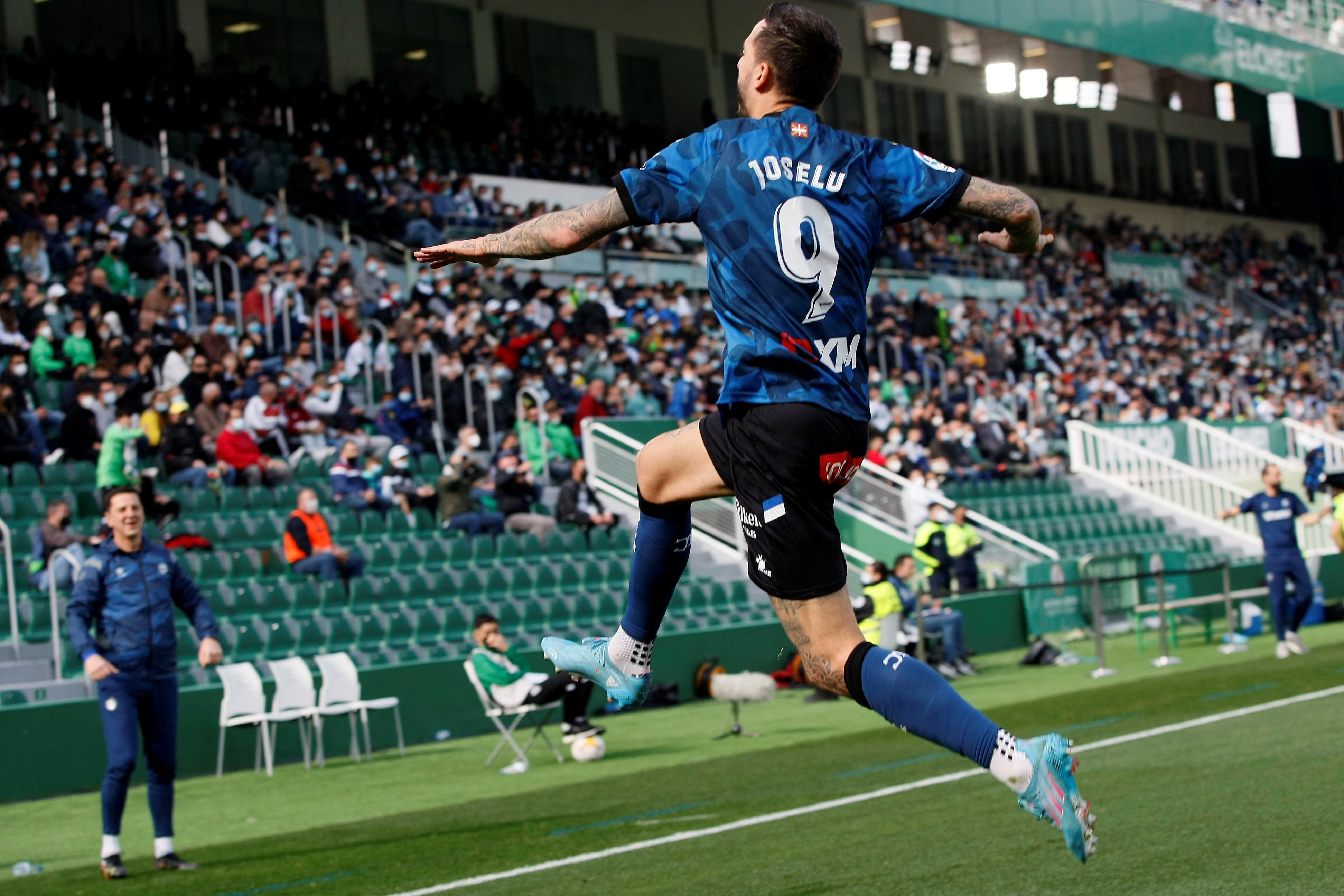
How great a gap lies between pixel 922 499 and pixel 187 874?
13763mm

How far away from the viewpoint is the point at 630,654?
13.6 ft

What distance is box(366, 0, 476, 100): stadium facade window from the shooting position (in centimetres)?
3081

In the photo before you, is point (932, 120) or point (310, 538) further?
point (932, 120)

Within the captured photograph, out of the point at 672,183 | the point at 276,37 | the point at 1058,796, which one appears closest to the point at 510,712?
the point at 672,183

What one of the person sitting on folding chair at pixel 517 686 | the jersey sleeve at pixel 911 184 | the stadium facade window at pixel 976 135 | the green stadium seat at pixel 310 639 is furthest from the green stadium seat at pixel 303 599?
the stadium facade window at pixel 976 135

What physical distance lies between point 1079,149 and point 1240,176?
26.5ft

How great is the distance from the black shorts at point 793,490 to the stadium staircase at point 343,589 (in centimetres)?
990

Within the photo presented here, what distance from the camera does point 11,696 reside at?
11922 mm

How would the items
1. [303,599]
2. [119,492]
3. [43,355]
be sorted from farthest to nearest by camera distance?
[43,355], [303,599], [119,492]

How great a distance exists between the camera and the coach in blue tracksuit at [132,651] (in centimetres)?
812

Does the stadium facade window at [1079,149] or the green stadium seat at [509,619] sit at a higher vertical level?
the stadium facade window at [1079,149]

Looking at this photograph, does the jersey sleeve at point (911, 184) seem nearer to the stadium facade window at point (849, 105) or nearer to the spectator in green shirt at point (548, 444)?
the spectator in green shirt at point (548, 444)

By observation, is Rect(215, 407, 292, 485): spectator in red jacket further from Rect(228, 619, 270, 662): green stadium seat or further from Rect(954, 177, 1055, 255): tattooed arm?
Rect(954, 177, 1055, 255): tattooed arm

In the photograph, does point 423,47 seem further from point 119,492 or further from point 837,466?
point 837,466
